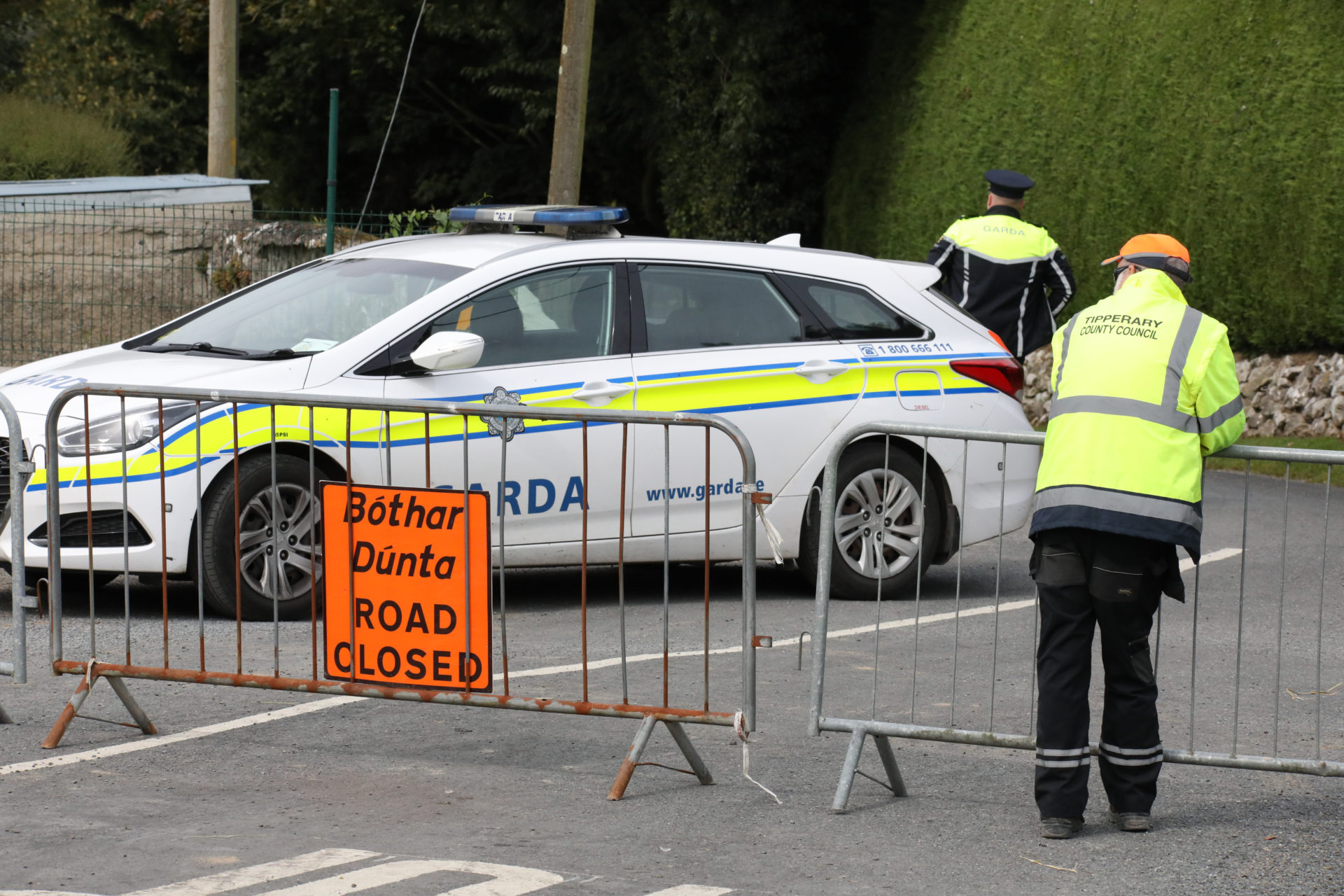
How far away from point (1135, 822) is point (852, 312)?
13.1ft

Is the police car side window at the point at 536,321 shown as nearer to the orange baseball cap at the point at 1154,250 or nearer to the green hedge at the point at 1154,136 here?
the orange baseball cap at the point at 1154,250

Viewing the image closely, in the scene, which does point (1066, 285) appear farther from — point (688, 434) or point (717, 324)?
point (688, 434)

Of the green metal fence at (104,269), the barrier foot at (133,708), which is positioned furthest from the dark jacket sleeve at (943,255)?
the green metal fence at (104,269)

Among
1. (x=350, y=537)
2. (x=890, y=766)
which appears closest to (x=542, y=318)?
(x=350, y=537)

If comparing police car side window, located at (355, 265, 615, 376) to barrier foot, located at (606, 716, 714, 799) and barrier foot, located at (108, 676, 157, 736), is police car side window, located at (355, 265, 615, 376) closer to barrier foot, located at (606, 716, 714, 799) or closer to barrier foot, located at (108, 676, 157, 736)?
barrier foot, located at (108, 676, 157, 736)

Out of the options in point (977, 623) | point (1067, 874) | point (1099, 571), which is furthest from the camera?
point (977, 623)

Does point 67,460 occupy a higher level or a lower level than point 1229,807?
higher

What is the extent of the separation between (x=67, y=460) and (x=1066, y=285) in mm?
5505

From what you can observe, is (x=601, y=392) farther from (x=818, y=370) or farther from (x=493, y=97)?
(x=493, y=97)

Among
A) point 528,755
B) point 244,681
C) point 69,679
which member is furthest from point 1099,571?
point 69,679

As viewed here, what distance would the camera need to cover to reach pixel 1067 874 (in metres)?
4.50

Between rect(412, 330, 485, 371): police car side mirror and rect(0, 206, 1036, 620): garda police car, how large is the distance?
15 mm

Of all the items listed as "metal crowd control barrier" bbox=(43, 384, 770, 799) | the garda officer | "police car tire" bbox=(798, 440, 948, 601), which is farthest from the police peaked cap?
"metal crowd control barrier" bbox=(43, 384, 770, 799)

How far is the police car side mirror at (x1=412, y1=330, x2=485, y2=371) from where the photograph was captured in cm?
717
